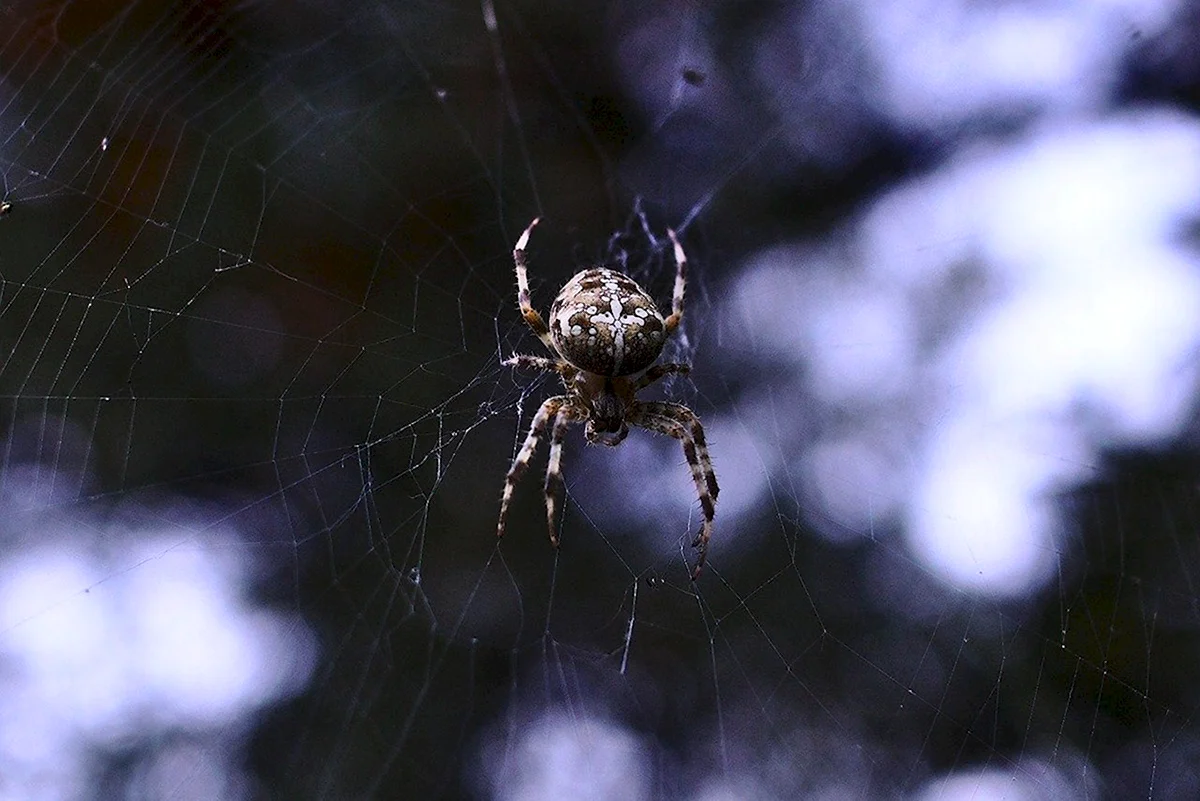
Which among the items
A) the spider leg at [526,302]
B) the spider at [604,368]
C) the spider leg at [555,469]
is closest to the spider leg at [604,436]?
the spider at [604,368]

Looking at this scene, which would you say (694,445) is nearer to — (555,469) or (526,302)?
(555,469)

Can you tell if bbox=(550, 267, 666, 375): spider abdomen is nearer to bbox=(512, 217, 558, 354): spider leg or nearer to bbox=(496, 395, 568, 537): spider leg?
→ bbox=(512, 217, 558, 354): spider leg

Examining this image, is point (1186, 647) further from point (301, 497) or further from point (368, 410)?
point (301, 497)

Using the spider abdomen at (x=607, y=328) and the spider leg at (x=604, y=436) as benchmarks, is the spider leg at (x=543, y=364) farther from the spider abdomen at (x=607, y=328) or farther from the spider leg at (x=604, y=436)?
the spider leg at (x=604, y=436)

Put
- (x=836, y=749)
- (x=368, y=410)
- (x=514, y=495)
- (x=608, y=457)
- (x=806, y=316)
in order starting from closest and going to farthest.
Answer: (x=514, y=495)
(x=368, y=410)
(x=836, y=749)
(x=608, y=457)
(x=806, y=316)

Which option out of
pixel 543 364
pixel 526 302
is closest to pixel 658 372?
pixel 543 364

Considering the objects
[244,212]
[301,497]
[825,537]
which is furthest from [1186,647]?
[244,212]
